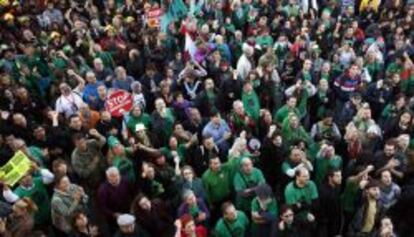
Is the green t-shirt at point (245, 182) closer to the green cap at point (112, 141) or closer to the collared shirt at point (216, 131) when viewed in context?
the collared shirt at point (216, 131)

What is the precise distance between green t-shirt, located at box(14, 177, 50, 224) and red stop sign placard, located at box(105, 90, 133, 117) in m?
1.80

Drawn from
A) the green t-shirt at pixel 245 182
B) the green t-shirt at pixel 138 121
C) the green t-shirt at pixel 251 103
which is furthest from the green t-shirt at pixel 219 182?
the green t-shirt at pixel 251 103

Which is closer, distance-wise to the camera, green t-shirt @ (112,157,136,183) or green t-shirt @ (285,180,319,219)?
green t-shirt @ (285,180,319,219)

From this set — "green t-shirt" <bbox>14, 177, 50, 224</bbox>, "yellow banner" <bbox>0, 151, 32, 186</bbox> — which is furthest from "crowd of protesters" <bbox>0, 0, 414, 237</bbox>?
"yellow banner" <bbox>0, 151, 32, 186</bbox>

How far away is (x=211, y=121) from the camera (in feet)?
27.0

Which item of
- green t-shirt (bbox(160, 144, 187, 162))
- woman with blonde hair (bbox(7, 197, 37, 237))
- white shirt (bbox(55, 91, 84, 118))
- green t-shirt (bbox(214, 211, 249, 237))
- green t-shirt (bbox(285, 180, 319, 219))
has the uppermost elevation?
white shirt (bbox(55, 91, 84, 118))

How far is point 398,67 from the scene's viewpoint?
1005 cm

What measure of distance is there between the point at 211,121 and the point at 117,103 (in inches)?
55.5

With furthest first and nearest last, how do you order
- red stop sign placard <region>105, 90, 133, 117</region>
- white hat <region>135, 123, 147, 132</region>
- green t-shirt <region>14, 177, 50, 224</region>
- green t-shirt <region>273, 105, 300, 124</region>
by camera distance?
green t-shirt <region>273, 105, 300, 124</region> < red stop sign placard <region>105, 90, 133, 117</region> < white hat <region>135, 123, 147, 132</region> < green t-shirt <region>14, 177, 50, 224</region>

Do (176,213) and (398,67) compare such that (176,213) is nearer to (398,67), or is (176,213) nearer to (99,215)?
(99,215)

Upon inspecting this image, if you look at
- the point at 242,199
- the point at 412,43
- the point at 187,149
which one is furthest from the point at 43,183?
the point at 412,43

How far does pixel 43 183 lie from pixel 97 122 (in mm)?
1661

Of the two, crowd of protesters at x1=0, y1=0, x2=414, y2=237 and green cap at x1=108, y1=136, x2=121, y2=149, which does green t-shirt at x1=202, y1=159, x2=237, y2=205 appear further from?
green cap at x1=108, y1=136, x2=121, y2=149

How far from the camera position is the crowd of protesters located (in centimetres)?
667
